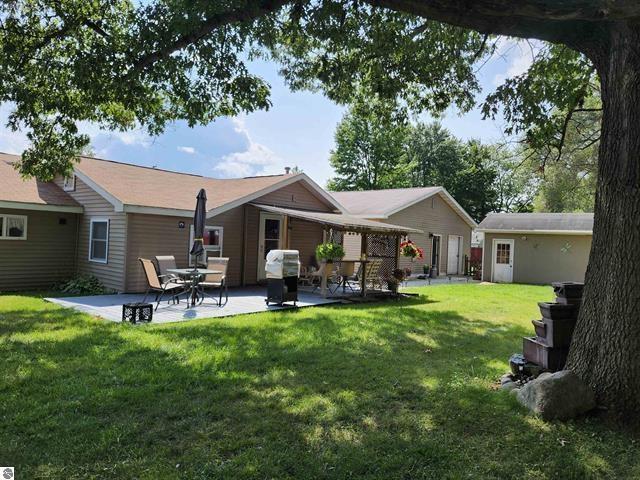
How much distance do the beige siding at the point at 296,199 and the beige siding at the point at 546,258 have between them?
8953 mm

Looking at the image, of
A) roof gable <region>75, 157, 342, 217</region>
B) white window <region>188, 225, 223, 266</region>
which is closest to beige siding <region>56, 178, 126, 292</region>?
roof gable <region>75, 157, 342, 217</region>

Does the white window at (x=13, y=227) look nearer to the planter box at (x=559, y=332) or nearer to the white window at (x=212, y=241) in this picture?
the white window at (x=212, y=241)

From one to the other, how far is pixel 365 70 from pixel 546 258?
14.4 meters

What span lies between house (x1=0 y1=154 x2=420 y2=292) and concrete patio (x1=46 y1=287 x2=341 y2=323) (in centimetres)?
Result: 127

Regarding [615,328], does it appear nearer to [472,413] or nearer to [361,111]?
[472,413]

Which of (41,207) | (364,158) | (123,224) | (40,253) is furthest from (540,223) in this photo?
(364,158)

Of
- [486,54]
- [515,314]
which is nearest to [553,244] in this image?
[515,314]

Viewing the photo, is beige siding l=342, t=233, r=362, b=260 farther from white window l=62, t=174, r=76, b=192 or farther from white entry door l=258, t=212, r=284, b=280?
white window l=62, t=174, r=76, b=192

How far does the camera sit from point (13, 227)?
11672mm

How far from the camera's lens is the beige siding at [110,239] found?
37.2 feet

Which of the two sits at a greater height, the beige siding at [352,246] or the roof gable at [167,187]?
the roof gable at [167,187]

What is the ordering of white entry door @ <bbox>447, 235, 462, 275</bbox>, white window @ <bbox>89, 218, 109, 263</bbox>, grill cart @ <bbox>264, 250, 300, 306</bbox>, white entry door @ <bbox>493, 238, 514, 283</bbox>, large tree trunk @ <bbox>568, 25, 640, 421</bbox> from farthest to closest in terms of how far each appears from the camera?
white entry door @ <bbox>447, 235, 462, 275</bbox> → white entry door @ <bbox>493, 238, 514, 283</bbox> → white window @ <bbox>89, 218, 109, 263</bbox> → grill cart @ <bbox>264, 250, 300, 306</bbox> → large tree trunk @ <bbox>568, 25, 640, 421</bbox>

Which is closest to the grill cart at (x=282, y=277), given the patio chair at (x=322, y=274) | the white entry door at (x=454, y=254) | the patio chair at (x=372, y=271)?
the patio chair at (x=322, y=274)

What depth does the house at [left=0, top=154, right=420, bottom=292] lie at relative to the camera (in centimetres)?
1143
